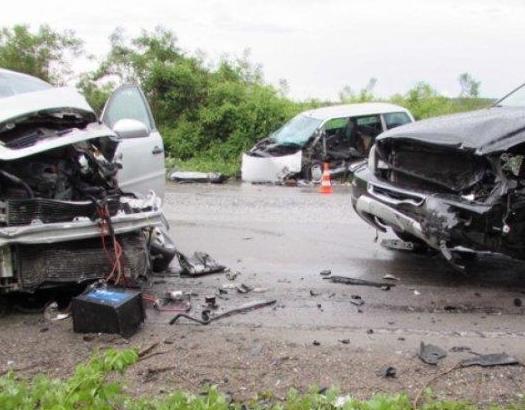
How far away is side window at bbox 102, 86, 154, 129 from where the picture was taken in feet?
23.8

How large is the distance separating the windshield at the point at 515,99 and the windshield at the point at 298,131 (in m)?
7.56

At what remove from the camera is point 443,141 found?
5.68 metres

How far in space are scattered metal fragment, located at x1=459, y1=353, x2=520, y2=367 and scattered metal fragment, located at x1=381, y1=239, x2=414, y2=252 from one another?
10.5 feet

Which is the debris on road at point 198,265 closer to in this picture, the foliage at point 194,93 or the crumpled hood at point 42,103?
the crumpled hood at point 42,103

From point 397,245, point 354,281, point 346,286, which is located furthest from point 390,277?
point 397,245

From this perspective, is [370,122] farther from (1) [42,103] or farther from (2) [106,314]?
(2) [106,314]

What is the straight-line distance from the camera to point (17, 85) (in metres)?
6.22

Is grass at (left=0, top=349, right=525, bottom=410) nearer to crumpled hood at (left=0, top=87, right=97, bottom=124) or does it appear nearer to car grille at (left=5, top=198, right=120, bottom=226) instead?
car grille at (left=5, top=198, right=120, bottom=226)

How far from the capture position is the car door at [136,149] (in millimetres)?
6723

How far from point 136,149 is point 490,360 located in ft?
13.5

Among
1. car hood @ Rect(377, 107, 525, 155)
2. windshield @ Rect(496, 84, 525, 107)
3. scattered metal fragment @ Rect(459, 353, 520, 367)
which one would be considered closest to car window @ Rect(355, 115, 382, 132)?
windshield @ Rect(496, 84, 525, 107)

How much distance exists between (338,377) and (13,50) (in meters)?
20.0

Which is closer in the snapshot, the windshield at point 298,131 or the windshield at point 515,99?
the windshield at point 515,99

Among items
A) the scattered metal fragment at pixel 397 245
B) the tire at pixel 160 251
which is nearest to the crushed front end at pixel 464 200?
the scattered metal fragment at pixel 397 245
